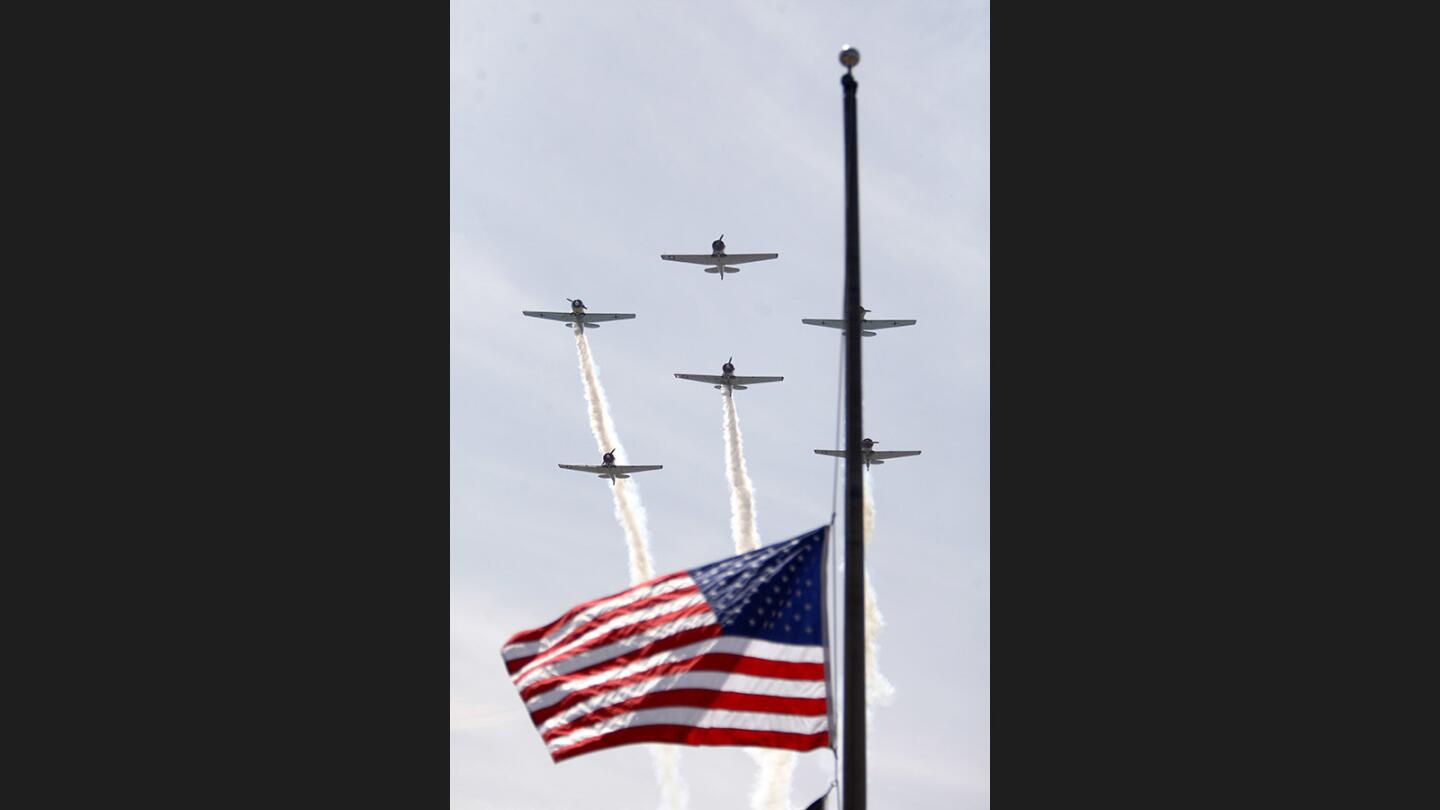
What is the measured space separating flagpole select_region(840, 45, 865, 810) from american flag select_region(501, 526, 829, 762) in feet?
6.59

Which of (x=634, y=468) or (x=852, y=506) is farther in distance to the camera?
(x=634, y=468)

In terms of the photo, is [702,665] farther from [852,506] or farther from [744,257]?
[744,257]

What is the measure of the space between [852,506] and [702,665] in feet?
10.0

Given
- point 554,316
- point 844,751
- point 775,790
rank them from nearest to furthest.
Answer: point 844,751 < point 775,790 < point 554,316

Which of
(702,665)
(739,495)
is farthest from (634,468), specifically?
(702,665)

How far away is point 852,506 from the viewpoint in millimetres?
15539

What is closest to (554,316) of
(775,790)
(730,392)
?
(730,392)

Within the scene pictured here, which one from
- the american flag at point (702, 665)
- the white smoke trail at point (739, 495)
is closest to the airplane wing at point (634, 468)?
the white smoke trail at point (739, 495)

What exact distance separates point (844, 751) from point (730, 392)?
77.2 m

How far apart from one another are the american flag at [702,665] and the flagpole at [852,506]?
6.59ft

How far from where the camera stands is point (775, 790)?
5719 centimetres

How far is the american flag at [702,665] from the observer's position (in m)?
17.3

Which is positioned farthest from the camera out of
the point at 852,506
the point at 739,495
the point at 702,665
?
the point at 739,495

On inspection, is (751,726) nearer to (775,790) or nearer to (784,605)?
(784,605)
